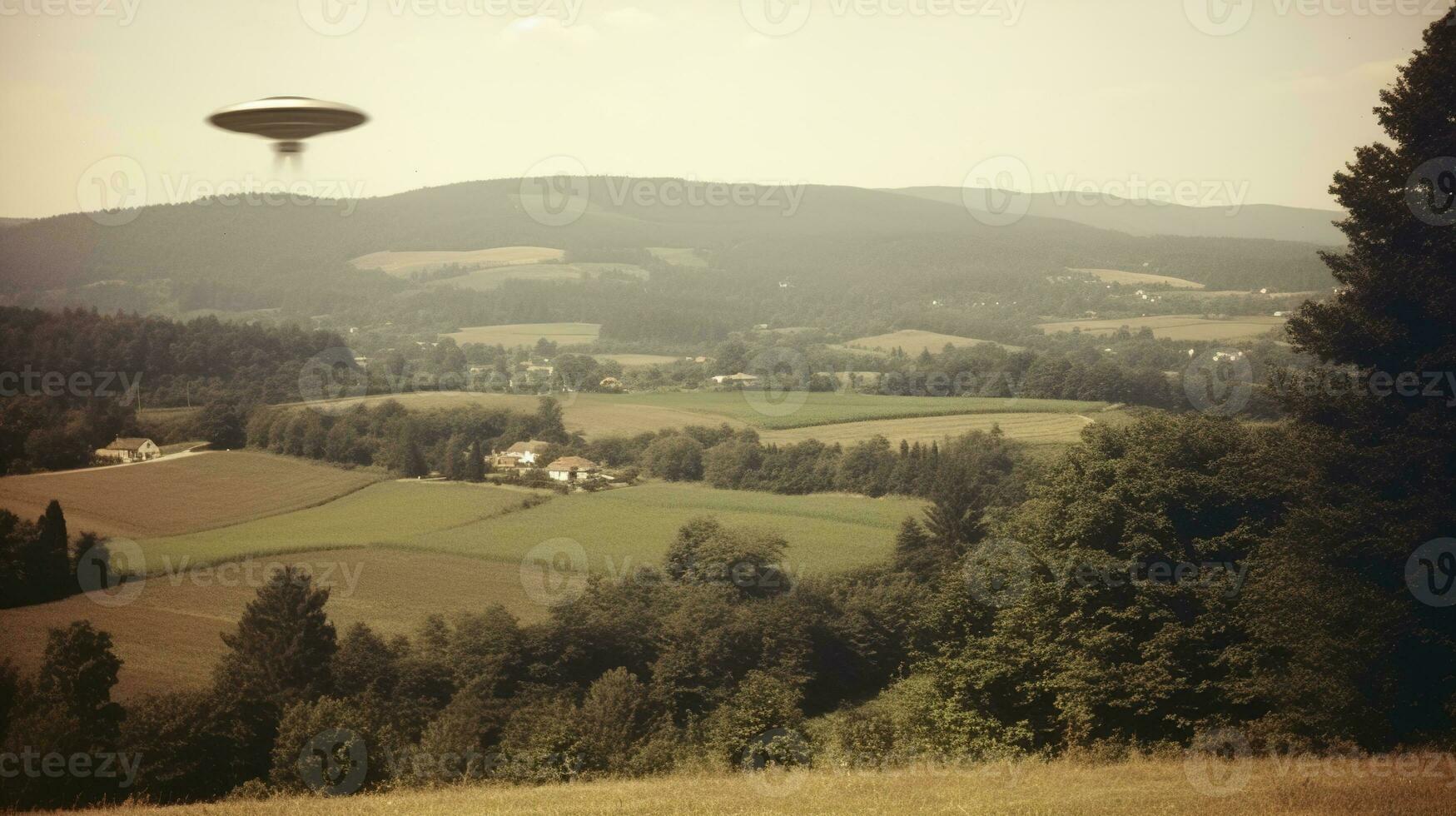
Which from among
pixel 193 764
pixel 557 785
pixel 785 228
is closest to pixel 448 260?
pixel 785 228

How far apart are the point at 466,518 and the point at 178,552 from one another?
8957mm

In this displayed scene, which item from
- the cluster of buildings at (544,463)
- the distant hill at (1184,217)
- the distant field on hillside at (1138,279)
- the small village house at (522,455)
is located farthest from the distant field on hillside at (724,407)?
the distant hill at (1184,217)

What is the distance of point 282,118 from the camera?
13.0 m

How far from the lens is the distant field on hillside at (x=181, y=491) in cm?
2998

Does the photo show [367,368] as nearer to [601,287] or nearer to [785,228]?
[601,287]

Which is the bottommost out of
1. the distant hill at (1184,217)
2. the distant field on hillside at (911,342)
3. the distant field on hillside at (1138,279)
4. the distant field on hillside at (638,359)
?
the distant field on hillside at (638,359)

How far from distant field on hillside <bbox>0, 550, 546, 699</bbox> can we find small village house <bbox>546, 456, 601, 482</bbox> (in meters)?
10.4

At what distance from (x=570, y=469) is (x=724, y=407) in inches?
494

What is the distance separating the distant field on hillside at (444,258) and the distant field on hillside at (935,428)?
42.4 metres

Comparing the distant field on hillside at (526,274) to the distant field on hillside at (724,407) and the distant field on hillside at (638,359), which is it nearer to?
the distant field on hillside at (638,359)

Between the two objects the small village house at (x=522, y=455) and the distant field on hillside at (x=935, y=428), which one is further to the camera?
the distant field on hillside at (x=935, y=428)

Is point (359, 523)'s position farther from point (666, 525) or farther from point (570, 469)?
point (666, 525)

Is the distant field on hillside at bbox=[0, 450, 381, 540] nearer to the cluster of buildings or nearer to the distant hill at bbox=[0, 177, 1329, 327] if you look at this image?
the cluster of buildings

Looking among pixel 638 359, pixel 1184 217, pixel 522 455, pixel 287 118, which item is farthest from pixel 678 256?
pixel 287 118
